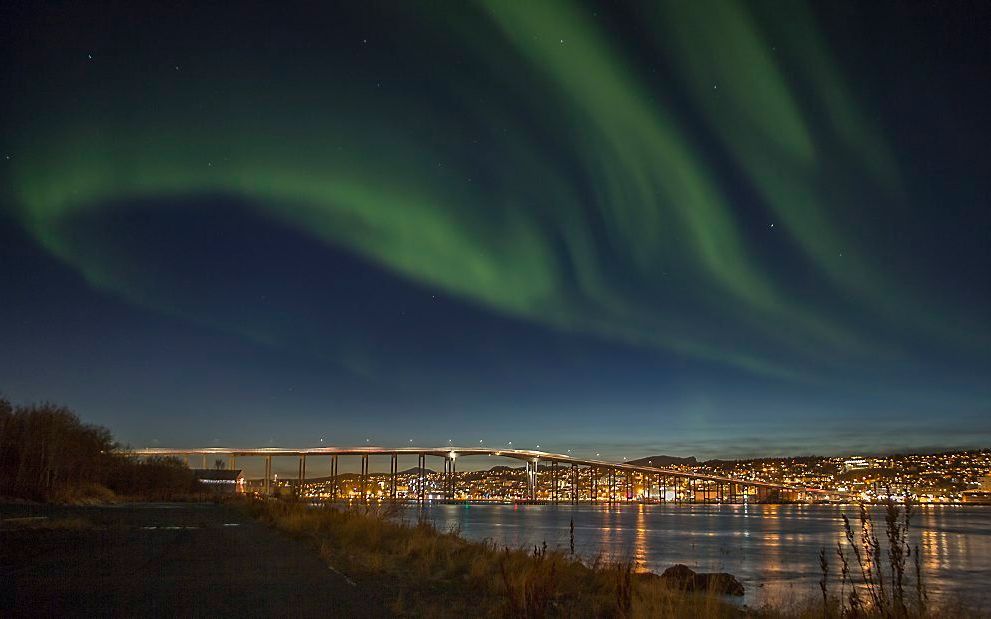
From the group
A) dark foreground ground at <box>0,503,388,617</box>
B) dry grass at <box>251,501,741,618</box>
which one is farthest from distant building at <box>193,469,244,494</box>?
dry grass at <box>251,501,741,618</box>

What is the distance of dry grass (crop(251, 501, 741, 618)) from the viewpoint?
9852 millimetres

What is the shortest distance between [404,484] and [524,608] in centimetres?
17318

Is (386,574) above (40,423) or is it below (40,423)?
below

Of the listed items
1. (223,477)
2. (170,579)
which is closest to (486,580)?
(170,579)

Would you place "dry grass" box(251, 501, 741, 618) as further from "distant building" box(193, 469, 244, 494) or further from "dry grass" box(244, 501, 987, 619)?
"distant building" box(193, 469, 244, 494)

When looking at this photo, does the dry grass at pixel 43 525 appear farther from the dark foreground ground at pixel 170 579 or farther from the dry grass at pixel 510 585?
the dry grass at pixel 510 585

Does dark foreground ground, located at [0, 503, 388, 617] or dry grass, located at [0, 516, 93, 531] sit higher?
dark foreground ground, located at [0, 503, 388, 617]

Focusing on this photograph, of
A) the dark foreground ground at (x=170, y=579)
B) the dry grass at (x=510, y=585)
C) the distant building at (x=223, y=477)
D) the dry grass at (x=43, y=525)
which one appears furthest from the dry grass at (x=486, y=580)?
the distant building at (x=223, y=477)

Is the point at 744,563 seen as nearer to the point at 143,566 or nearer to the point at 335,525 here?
the point at 335,525

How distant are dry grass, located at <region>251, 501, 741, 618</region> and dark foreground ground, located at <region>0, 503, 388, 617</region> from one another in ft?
2.70

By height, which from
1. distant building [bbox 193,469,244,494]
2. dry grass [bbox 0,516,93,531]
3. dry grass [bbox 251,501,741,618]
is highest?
dry grass [bbox 251,501,741,618]

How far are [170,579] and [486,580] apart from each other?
17.3 ft

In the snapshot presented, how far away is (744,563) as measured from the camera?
3762cm

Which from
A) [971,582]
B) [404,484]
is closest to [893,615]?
[971,582]
